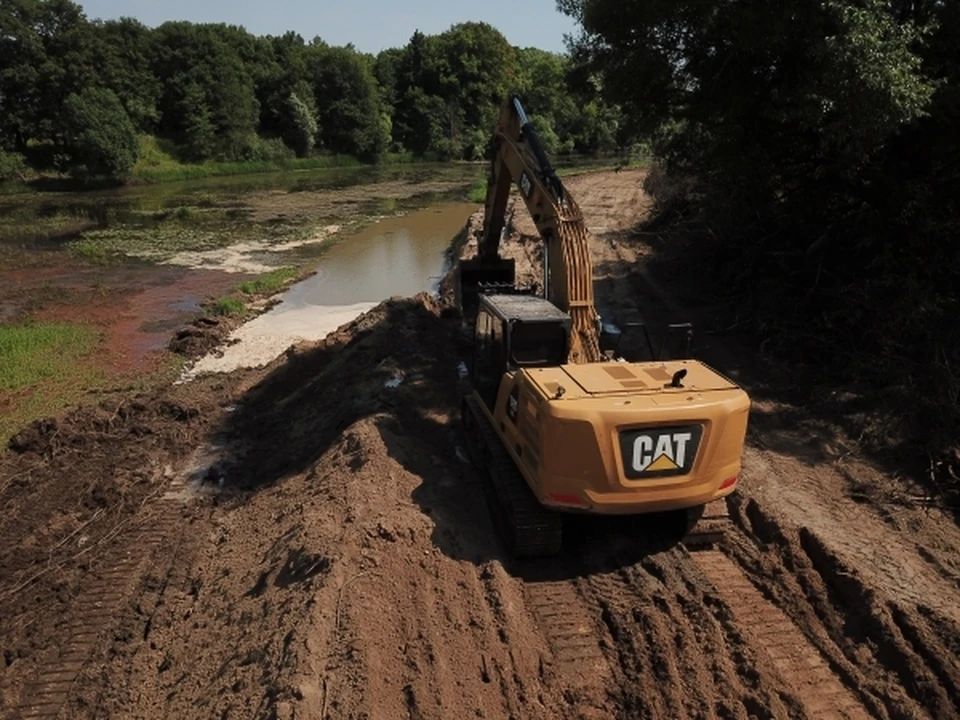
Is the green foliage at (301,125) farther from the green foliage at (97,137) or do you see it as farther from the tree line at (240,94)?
the green foliage at (97,137)

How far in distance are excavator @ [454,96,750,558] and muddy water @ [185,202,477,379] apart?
27.4 feet

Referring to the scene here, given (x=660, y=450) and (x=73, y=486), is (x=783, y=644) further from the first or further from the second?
(x=73, y=486)

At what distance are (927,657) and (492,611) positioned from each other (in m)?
3.48

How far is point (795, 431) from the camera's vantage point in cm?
992

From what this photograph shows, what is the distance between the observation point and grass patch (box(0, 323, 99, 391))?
1398 cm

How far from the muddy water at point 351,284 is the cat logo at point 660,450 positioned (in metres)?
10.5

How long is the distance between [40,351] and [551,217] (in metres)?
12.2

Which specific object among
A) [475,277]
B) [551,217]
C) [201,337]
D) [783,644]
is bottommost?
[201,337]

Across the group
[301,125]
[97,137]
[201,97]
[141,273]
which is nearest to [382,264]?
[141,273]

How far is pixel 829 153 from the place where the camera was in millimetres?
11664

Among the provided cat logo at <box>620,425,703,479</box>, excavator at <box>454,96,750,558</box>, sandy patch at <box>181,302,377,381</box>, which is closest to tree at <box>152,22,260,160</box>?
sandy patch at <box>181,302,377,381</box>

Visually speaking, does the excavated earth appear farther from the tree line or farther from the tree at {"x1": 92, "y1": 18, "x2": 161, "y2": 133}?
the tree at {"x1": 92, "y1": 18, "x2": 161, "y2": 133}

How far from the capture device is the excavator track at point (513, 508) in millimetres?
6863

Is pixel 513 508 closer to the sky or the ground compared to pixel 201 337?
closer to the sky
